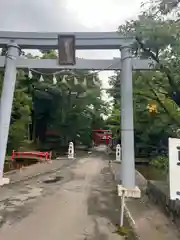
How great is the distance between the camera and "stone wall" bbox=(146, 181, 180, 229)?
21.9 ft

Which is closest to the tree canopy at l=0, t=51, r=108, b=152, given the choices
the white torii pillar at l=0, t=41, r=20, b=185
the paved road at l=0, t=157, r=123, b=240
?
the white torii pillar at l=0, t=41, r=20, b=185

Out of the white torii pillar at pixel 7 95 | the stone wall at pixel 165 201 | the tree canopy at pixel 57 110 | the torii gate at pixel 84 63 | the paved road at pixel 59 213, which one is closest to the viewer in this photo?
the paved road at pixel 59 213

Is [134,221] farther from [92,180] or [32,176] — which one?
[32,176]

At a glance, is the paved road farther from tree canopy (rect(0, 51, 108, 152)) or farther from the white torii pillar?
tree canopy (rect(0, 51, 108, 152))

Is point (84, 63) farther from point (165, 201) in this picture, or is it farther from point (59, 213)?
point (165, 201)

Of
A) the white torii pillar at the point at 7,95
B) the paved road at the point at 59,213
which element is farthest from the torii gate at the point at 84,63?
the paved road at the point at 59,213

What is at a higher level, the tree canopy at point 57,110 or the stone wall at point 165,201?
the tree canopy at point 57,110

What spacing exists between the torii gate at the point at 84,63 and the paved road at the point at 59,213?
155 cm

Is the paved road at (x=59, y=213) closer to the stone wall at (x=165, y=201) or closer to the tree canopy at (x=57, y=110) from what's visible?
the stone wall at (x=165, y=201)

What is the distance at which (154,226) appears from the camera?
6.86 metres

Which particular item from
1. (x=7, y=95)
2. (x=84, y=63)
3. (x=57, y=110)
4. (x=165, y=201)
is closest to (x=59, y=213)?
(x=165, y=201)

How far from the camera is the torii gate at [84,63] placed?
10586mm

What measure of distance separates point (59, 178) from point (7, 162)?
815 centimetres

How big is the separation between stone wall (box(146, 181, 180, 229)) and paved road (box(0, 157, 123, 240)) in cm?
122
